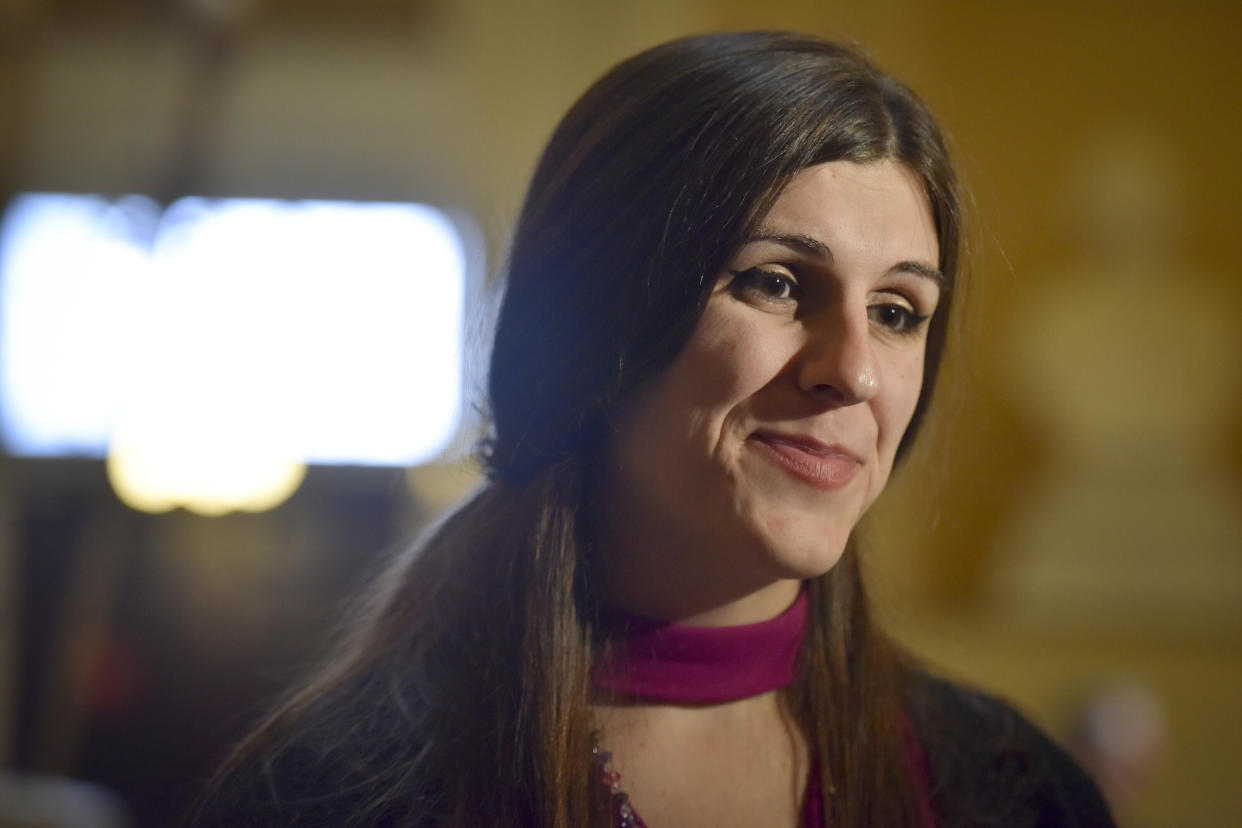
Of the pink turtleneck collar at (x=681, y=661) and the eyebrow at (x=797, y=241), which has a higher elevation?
the eyebrow at (x=797, y=241)

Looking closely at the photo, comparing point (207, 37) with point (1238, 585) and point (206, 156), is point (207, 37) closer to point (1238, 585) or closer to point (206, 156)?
point (206, 156)

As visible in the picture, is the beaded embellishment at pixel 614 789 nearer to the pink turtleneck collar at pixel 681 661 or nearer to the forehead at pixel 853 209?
the pink turtleneck collar at pixel 681 661

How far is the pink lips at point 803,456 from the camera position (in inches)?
39.2

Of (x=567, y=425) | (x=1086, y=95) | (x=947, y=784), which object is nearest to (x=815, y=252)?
(x=567, y=425)

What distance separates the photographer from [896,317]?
3.53ft

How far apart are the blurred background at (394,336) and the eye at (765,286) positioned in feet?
10.1

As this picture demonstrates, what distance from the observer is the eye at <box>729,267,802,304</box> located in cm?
101

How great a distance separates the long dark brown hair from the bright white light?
3.22 m

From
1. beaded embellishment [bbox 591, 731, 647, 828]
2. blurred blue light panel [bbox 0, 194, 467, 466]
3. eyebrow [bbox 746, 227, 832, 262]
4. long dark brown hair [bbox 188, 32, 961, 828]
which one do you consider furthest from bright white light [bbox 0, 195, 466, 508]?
eyebrow [bbox 746, 227, 832, 262]

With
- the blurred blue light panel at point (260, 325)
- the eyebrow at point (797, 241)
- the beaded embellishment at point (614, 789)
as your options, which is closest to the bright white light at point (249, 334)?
the blurred blue light panel at point (260, 325)

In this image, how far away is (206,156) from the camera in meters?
4.42

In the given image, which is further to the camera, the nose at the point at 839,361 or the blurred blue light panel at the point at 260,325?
the blurred blue light panel at the point at 260,325

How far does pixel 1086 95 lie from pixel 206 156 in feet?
10.8

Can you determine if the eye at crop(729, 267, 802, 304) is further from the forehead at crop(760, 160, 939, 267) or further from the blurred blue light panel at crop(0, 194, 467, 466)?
the blurred blue light panel at crop(0, 194, 467, 466)
